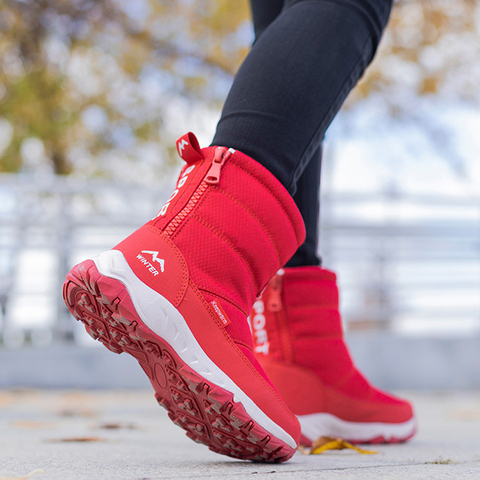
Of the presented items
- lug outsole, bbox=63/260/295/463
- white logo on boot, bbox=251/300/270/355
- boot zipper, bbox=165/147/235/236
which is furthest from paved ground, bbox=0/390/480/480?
boot zipper, bbox=165/147/235/236

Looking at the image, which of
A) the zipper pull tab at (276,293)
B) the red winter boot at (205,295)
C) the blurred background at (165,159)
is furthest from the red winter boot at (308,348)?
the blurred background at (165,159)

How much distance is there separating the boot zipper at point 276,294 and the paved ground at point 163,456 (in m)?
A: 0.31

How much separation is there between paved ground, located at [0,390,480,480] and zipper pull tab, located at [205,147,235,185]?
0.41m

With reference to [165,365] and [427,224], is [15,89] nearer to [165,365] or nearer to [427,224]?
[427,224]

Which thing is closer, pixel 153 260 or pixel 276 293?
pixel 153 260

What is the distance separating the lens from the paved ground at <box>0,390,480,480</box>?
2.38ft

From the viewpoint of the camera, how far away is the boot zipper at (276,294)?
4.00 ft

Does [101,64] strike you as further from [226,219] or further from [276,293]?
[226,219]

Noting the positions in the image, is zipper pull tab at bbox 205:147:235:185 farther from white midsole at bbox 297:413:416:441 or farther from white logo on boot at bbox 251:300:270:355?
white midsole at bbox 297:413:416:441

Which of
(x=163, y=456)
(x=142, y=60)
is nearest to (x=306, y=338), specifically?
(x=163, y=456)

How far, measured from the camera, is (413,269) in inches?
178

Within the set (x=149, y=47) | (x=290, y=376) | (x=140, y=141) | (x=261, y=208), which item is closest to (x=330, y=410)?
(x=290, y=376)

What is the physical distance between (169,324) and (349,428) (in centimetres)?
65

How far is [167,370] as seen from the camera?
83 cm
